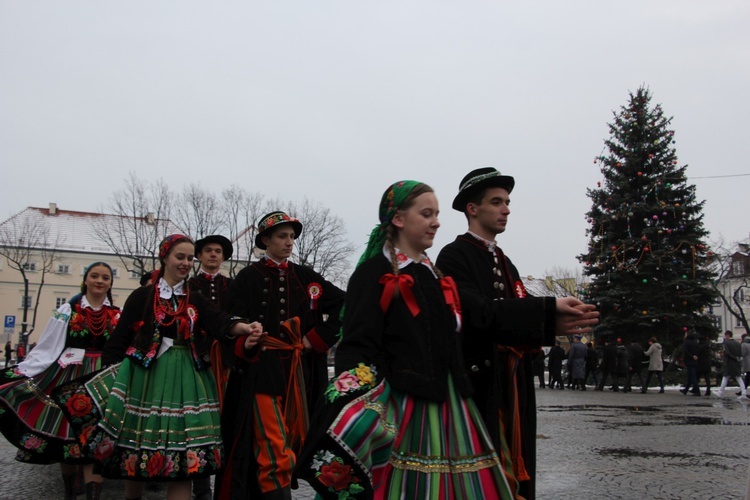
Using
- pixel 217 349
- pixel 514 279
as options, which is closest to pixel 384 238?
pixel 514 279

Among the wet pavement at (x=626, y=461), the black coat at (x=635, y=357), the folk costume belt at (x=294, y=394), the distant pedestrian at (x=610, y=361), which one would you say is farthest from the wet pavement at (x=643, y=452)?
the distant pedestrian at (x=610, y=361)

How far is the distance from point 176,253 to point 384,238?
2.57 metres

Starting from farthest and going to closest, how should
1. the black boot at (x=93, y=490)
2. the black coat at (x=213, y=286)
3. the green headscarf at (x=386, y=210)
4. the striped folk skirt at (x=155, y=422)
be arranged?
the black coat at (x=213, y=286)
the black boot at (x=93, y=490)
the striped folk skirt at (x=155, y=422)
the green headscarf at (x=386, y=210)

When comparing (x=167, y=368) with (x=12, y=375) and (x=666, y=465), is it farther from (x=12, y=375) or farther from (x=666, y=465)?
(x=666, y=465)

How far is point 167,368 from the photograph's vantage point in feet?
17.0

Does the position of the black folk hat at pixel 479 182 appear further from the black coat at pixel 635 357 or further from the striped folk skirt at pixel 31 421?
the black coat at pixel 635 357

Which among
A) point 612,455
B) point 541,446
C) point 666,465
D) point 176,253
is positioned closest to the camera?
point 176,253

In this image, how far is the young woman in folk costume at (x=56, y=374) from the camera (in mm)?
6332

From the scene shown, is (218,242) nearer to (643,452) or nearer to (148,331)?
(148,331)

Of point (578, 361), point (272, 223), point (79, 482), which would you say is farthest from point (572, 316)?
point (578, 361)

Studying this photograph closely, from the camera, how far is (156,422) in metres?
4.96

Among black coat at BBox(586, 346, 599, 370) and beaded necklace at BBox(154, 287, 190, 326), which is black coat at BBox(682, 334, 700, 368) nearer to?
black coat at BBox(586, 346, 599, 370)

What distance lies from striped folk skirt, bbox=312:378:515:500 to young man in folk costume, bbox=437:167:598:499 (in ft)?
1.36

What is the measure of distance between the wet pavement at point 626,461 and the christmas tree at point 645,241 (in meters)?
11.7
